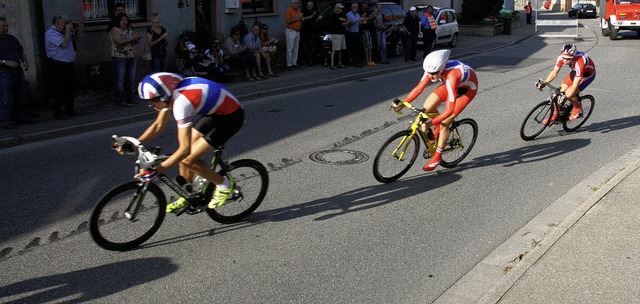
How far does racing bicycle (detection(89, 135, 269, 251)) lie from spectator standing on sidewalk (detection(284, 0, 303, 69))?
1202 cm

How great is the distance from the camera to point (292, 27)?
17969 mm

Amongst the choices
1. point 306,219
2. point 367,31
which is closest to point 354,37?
point 367,31

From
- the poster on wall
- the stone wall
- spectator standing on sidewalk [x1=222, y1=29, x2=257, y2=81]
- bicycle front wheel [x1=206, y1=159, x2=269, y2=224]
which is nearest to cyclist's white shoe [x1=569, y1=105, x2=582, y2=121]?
bicycle front wheel [x1=206, y1=159, x2=269, y2=224]

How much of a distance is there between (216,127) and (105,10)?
32.6ft

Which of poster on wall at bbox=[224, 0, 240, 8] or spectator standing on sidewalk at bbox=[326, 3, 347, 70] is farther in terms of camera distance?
spectator standing on sidewalk at bbox=[326, 3, 347, 70]

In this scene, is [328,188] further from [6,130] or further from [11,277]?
[6,130]

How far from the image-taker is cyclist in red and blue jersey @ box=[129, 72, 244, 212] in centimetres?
549

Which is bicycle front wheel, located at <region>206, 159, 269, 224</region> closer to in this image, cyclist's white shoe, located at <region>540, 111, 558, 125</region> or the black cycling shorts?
the black cycling shorts

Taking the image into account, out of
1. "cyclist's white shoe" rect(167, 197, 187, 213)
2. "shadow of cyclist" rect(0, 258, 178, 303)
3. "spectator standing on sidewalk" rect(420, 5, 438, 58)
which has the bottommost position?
"shadow of cyclist" rect(0, 258, 178, 303)

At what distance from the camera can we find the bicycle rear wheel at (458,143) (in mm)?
8281

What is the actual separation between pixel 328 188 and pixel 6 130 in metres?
5.79

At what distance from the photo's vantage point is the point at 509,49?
88.8 ft

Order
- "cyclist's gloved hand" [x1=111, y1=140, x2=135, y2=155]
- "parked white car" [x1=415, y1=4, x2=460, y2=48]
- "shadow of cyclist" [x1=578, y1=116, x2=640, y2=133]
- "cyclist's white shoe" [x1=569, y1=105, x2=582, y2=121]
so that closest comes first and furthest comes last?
1. "cyclist's gloved hand" [x1=111, y1=140, x2=135, y2=155]
2. "cyclist's white shoe" [x1=569, y1=105, x2=582, y2=121]
3. "shadow of cyclist" [x1=578, y1=116, x2=640, y2=133]
4. "parked white car" [x1=415, y1=4, x2=460, y2=48]

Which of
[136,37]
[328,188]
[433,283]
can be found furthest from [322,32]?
[433,283]
